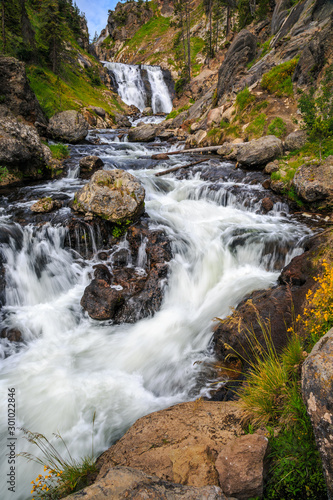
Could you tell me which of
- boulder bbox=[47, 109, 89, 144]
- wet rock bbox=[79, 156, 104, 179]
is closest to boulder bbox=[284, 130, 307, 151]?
wet rock bbox=[79, 156, 104, 179]

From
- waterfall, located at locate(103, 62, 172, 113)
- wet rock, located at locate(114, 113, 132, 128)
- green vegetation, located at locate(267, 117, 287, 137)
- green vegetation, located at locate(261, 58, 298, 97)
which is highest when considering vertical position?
waterfall, located at locate(103, 62, 172, 113)

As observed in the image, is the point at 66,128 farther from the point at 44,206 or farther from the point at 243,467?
the point at 243,467

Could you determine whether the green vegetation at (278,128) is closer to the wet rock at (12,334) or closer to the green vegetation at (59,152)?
the green vegetation at (59,152)

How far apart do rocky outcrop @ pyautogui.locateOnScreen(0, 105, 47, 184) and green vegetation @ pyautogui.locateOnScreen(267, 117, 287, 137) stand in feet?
45.0

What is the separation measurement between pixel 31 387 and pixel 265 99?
22.0 metres

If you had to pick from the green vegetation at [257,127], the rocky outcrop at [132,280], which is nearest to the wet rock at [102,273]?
the rocky outcrop at [132,280]

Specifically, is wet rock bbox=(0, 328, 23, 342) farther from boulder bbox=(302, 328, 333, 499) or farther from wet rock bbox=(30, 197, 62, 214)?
boulder bbox=(302, 328, 333, 499)

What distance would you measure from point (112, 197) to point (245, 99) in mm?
17066

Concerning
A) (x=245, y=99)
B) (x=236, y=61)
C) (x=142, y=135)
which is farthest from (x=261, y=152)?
(x=236, y=61)

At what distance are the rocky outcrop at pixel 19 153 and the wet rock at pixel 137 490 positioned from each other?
1285 centimetres

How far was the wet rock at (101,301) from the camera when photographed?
6949 mm

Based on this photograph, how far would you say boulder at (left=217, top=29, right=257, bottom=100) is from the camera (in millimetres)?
24280

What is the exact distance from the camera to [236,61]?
24891 mm

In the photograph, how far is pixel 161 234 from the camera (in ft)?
29.0
